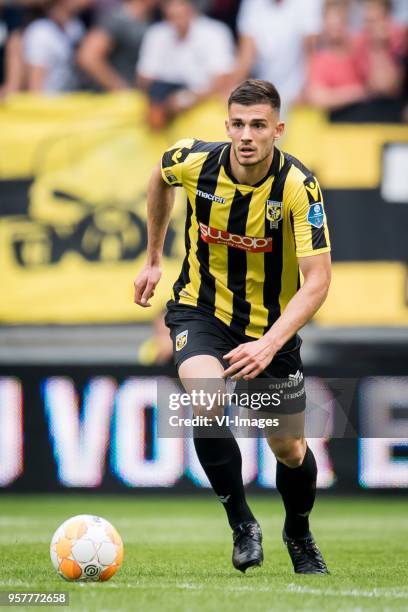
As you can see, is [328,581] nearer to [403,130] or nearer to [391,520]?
[391,520]

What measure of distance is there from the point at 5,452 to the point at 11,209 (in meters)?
2.16

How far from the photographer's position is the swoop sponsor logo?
5.44m

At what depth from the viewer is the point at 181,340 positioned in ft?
17.8

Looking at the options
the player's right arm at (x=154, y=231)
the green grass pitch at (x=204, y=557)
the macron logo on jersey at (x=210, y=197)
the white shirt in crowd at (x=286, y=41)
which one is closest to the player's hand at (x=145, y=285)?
the player's right arm at (x=154, y=231)

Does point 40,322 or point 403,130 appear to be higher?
point 403,130

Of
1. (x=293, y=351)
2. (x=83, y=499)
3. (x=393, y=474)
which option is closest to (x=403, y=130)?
(x=393, y=474)

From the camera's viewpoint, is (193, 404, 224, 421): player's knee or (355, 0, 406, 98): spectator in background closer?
(193, 404, 224, 421): player's knee

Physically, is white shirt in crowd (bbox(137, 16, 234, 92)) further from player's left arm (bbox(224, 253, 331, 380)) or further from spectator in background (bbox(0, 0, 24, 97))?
player's left arm (bbox(224, 253, 331, 380))

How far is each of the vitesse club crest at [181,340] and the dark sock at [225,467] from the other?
1.30ft

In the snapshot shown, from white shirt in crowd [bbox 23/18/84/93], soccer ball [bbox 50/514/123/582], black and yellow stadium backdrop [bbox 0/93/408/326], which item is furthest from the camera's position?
white shirt in crowd [bbox 23/18/84/93]

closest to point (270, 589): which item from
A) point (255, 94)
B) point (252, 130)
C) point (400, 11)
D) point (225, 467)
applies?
point (225, 467)

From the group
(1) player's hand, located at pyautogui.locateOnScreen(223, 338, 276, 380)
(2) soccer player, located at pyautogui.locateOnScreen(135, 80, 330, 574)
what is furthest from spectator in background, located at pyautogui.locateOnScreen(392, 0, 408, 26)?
(1) player's hand, located at pyautogui.locateOnScreen(223, 338, 276, 380)

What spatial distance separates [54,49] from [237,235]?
6.29m

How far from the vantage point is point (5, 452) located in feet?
32.6
